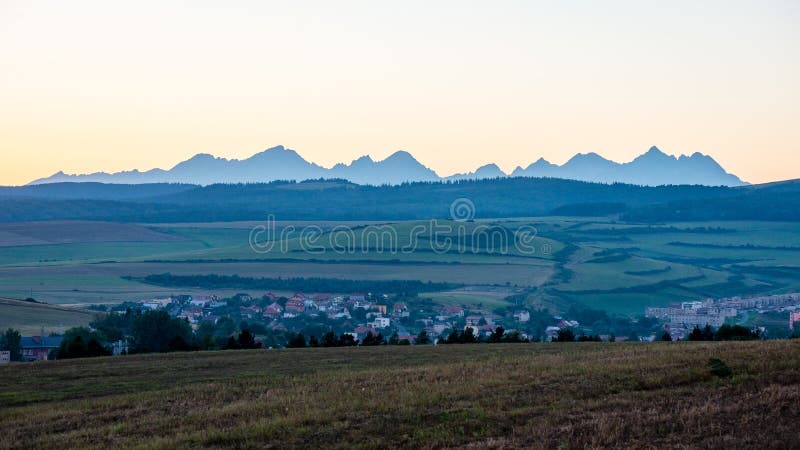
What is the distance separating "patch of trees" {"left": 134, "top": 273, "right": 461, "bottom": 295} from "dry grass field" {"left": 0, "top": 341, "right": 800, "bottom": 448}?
133 metres

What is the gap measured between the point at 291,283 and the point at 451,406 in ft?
495

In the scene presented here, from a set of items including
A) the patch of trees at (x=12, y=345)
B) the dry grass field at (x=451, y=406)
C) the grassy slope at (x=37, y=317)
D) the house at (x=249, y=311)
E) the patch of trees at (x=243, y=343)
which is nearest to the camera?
the dry grass field at (x=451, y=406)

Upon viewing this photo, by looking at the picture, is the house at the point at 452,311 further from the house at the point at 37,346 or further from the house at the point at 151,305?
the house at the point at 37,346

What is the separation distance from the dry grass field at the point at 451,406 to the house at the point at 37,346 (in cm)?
4582

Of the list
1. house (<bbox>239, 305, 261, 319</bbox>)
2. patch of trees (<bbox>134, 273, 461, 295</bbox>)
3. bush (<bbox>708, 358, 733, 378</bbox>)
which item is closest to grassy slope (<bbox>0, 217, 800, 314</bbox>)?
patch of trees (<bbox>134, 273, 461, 295</bbox>)

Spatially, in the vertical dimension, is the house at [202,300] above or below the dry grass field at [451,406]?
below

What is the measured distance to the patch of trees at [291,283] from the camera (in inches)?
6393

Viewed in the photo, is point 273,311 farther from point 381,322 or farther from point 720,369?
point 720,369

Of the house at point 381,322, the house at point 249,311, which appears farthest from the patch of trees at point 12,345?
the house at point 249,311

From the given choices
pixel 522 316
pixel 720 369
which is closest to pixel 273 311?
pixel 522 316

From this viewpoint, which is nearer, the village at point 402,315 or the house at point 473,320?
the village at point 402,315

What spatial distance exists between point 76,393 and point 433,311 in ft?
357

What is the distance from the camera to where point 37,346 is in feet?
251

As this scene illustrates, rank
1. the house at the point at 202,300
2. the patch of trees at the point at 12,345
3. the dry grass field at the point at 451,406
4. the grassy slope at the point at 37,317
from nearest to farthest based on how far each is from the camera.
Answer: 1. the dry grass field at the point at 451,406
2. the patch of trees at the point at 12,345
3. the grassy slope at the point at 37,317
4. the house at the point at 202,300
